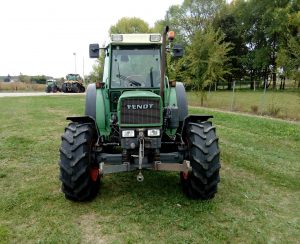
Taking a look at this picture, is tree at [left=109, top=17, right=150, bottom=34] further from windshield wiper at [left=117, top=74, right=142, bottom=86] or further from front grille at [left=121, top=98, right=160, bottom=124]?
front grille at [left=121, top=98, right=160, bottom=124]

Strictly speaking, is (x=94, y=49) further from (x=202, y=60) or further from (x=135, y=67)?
(x=202, y=60)

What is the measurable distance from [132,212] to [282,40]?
38.5 meters

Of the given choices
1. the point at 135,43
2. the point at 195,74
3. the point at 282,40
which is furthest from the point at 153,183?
the point at 282,40

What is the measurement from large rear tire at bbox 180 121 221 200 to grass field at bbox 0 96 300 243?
0.58ft

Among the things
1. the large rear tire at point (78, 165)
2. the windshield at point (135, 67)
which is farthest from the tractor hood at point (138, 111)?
the windshield at point (135, 67)

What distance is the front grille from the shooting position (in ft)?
15.5

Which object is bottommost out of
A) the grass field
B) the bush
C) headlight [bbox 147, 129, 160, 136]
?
the bush

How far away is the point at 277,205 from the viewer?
193 inches

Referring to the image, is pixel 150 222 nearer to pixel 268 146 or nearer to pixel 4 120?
pixel 268 146

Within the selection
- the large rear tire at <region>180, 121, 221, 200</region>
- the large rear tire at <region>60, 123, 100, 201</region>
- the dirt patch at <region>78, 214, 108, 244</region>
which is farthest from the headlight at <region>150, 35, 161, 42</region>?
the dirt patch at <region>78, 214, 108, 244</region>

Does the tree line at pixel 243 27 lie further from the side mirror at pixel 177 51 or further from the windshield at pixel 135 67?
the windshield at pixel 135 67

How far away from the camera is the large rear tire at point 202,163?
183 inches

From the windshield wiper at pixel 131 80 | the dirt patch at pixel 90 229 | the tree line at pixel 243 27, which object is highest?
the tree line at pixel 243 27

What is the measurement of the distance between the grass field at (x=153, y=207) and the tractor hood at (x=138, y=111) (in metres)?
1.12
